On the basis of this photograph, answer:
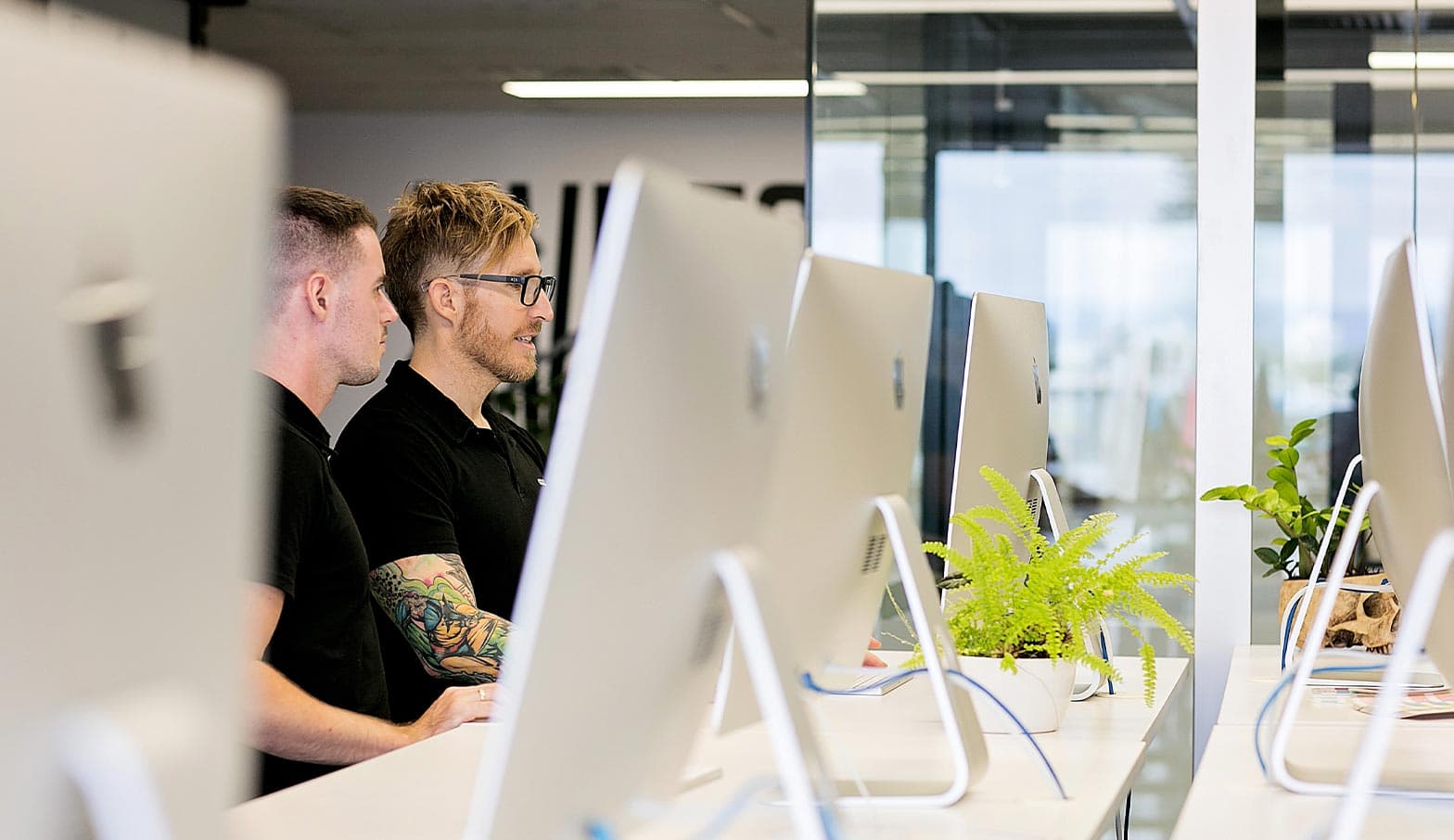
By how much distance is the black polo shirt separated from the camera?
2.30m

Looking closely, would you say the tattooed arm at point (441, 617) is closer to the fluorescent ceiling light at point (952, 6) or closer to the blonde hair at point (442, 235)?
the blonde hair at point (442, 235)

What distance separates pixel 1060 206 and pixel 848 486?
2.61m

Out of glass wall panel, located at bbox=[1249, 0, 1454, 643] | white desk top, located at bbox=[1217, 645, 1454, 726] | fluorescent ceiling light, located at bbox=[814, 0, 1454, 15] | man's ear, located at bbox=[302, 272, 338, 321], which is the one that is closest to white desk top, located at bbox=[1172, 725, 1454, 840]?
white desk top, located at bbox=[1217, 645, 1454, 726]

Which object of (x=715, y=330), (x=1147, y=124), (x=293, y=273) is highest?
(x=1147, y=124)

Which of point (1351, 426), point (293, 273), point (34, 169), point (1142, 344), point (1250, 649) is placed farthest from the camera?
point (1142, 344)

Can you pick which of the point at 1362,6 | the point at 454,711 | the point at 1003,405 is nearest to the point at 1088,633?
the point at 1003,405

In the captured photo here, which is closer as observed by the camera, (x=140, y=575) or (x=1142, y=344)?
(x=140, y=575)

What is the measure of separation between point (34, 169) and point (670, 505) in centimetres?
52

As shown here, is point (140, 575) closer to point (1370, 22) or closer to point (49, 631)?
point (49, 631)

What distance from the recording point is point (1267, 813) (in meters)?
1.48

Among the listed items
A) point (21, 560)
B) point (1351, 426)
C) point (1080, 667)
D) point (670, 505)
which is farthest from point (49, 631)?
point (1351, 426)

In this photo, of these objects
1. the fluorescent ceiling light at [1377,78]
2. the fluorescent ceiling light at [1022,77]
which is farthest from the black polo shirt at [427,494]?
the fluorescent ceiling light at [1377,78]

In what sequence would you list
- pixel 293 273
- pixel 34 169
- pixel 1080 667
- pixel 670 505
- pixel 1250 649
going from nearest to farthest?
pixel 34 169
pixel 670 505
pixel 293 273
pixel 1080 667
pixel 1250 649

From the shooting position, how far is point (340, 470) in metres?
2.39
